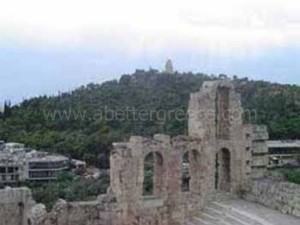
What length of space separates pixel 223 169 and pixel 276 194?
7.11 feet

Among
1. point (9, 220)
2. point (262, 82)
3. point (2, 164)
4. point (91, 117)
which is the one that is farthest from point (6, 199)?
point (262, 82)

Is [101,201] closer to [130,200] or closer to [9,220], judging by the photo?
[130,200]

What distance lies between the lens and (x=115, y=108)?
5484 centimetres

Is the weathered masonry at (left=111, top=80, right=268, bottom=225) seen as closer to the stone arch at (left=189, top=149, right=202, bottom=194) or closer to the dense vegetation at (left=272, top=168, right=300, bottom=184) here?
the stone arch at (left=189, top=149, right=202, bottom=194)

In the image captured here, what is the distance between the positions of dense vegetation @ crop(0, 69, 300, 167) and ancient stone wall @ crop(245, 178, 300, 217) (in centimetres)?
2035

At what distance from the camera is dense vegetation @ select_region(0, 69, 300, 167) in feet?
160

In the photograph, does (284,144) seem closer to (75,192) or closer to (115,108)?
(115,108)

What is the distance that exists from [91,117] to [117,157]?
36.8m

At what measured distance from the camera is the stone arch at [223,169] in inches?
806

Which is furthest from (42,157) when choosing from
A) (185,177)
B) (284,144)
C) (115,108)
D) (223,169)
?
(223,169)

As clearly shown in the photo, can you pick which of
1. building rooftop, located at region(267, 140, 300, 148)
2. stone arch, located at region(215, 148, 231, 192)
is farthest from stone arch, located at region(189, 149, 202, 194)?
building rooftop, located at region(267, 140, 300, 148)

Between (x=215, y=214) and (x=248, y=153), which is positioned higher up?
(x=248, y=153)

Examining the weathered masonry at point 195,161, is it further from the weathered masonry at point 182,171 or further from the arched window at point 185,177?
the arched window at point 185,177

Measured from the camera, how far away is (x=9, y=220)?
1709cm
